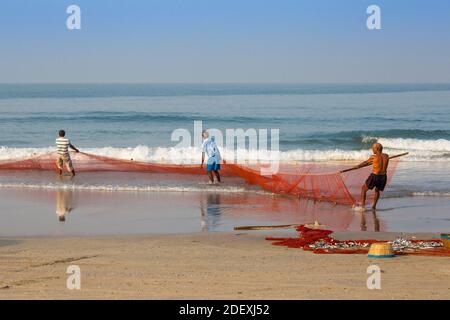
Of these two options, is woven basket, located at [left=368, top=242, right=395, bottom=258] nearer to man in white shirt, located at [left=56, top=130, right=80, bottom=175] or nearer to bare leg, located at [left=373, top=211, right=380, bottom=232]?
bare leg, located at [left=373, top=211, right=380, bottom=232]

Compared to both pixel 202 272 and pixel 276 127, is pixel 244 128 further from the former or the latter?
pixel 202 272

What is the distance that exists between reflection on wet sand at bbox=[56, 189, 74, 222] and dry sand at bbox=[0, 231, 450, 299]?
3004 millimetres

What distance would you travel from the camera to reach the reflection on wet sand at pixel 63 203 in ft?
48.0

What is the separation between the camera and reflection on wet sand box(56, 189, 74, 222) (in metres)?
14.6

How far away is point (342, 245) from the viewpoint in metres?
10.9

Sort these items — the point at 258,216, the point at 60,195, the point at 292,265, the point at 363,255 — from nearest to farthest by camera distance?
the point at 292,265 → the point at 363,255 → the point at 258,216 → the point at 60,195

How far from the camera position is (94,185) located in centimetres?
1911

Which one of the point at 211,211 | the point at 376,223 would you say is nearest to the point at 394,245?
the point at 376,223

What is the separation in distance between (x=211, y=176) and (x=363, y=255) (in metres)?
9.12

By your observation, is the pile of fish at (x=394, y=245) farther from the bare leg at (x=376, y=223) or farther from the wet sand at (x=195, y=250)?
the bare leg at (x=376, y=223)

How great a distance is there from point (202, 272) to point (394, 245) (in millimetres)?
2925

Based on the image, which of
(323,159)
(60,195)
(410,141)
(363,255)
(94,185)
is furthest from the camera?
(410,141)

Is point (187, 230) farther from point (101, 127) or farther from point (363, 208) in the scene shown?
point (101, 127)
